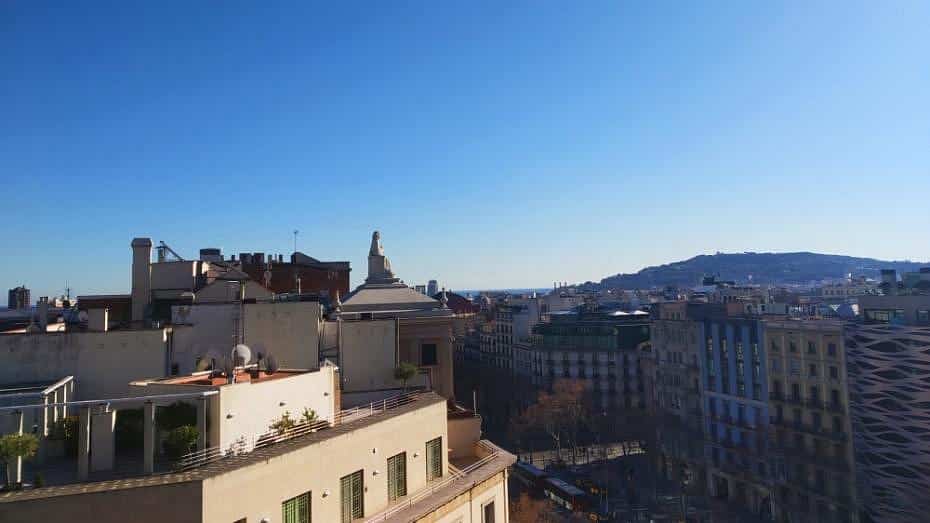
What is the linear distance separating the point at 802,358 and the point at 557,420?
27829 mm

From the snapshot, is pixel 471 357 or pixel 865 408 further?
pixel 471 357

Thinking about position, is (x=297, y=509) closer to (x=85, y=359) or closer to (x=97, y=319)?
(x=85, y=359)

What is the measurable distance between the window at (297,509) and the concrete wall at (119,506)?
2.28 m

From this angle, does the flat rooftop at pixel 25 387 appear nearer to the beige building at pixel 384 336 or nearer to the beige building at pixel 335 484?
the beige building at pixel 335 484

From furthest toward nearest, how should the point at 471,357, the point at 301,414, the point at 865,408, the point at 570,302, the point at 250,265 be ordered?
the point at 570,302, the point at 471,357, the point at 865,408, the point at 250,265, the point at 301,414

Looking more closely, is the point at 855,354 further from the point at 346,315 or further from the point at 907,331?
the point at 346,315

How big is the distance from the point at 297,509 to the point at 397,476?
4.01 meters

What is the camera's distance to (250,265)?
149 ft

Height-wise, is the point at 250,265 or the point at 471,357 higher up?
the point at 250,265

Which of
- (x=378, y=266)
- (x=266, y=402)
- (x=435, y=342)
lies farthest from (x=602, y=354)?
(x=266, y=402)

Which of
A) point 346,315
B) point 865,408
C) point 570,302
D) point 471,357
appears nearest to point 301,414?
point 346,315

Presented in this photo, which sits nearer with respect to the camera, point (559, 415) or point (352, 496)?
point (352, 496)

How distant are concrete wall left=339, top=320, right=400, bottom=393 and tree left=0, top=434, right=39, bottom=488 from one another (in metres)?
13.9

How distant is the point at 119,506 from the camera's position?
10.4 meters
